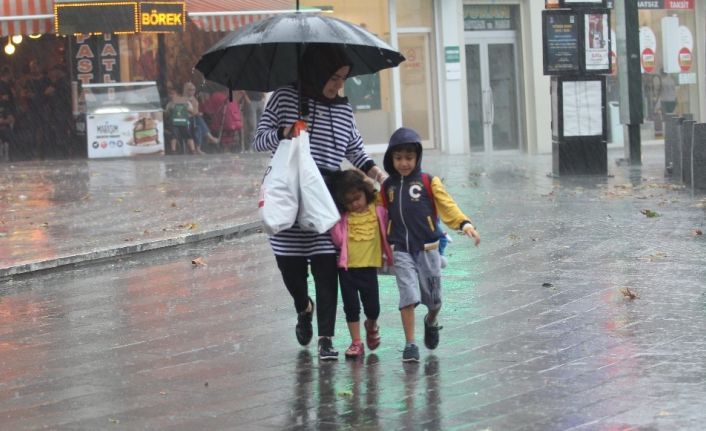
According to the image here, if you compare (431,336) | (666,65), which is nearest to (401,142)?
(431,336)

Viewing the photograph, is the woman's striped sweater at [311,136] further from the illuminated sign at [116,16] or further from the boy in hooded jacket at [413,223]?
the illuminated sign at [116,16]

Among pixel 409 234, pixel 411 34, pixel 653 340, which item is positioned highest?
pixel 411 34

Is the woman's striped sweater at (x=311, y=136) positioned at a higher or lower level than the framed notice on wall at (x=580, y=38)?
lower

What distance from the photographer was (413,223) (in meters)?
6.57

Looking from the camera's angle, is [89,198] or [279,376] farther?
[89,198]

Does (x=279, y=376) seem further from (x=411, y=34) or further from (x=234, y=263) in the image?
(x=411, y=34)

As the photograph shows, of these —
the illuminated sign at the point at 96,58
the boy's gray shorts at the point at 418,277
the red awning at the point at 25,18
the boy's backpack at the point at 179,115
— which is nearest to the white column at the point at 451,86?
the boy's backpack at the point at 179,115

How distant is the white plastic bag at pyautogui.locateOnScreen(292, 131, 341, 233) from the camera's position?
21.0 feet

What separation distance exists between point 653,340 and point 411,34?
21.2 metres

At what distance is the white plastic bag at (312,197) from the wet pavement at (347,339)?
827mm

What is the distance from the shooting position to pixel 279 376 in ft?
20.9

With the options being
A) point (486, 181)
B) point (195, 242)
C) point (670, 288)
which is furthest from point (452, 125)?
point (670, 288)

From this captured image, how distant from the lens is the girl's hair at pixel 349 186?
6613 mm

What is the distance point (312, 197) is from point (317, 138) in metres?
0.49
